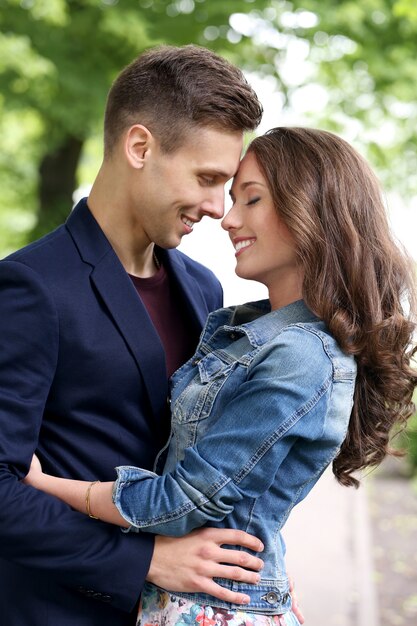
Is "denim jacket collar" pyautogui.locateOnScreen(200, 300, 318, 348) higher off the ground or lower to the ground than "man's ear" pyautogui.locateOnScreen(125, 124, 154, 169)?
lower

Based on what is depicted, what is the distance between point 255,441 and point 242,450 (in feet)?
0.12

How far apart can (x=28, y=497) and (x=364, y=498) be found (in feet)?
33.8

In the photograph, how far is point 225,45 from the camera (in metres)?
9.30

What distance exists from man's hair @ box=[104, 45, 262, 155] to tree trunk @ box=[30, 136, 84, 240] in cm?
789

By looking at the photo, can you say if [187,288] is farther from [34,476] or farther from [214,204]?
[34,476]

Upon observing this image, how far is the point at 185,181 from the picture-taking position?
280 cm

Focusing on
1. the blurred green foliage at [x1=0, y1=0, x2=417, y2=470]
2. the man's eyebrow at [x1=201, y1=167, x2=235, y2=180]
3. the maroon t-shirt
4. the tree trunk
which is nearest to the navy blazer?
the maroon t-shirt

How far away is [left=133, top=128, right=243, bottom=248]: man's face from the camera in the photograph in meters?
2.80

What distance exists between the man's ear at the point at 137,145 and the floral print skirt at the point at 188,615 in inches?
44.8

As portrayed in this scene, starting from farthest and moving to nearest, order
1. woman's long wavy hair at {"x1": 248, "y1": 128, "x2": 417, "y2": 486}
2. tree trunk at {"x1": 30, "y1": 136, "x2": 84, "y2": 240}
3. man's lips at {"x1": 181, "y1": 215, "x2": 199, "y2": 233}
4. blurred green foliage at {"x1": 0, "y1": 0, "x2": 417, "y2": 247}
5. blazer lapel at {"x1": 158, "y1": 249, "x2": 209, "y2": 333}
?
tree trunk at {"x1": 30, "y1": 136, "x2": 84, "y2": 240}, blurred green foliage at {"x1": 0, "y1": 0, "x2": 417, "y2": 247}, blazer lapel at {"x1": 158, "y1": 249, "x2": 209, "y2": 333}, man's lips at {"x1": 181, "y1": 215, "x2": 199, "y2": 233}, woman's long wavy hair at {"x1": 248, "y1": 128, "x2": 417, "y2": 486}

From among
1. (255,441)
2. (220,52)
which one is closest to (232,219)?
(255,441)

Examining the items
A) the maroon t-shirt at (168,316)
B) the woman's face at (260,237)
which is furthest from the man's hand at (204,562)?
the woman's face at (260,237)

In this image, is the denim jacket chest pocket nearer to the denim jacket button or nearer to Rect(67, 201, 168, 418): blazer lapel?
Rect(67, 201, 168, 418): blazer lapel

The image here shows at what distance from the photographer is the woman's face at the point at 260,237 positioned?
275 centimetres
